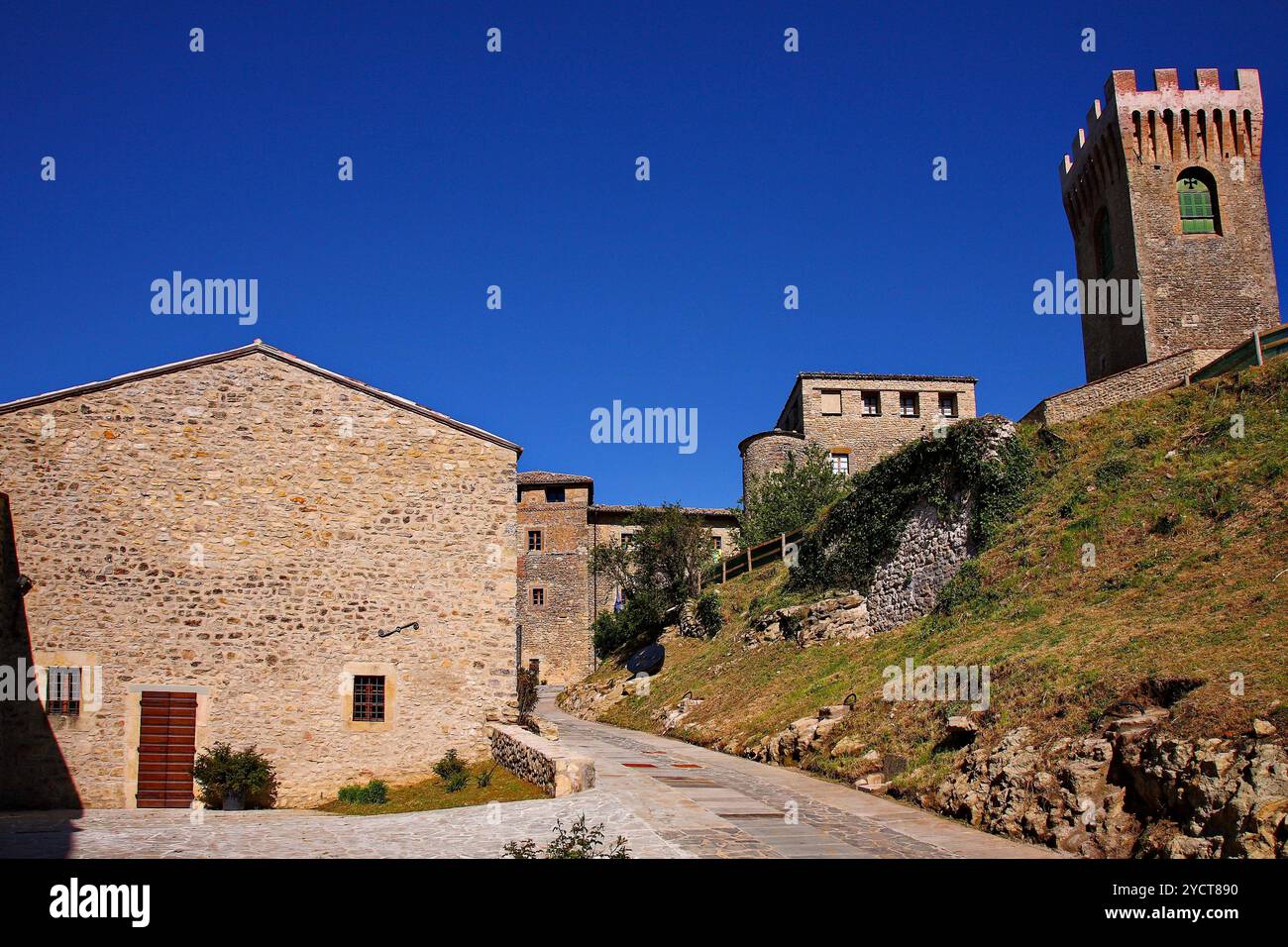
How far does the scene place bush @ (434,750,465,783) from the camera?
50.8ft

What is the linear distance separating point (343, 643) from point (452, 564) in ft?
7.53

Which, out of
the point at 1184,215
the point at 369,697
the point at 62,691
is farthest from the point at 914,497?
the point at 1184,215

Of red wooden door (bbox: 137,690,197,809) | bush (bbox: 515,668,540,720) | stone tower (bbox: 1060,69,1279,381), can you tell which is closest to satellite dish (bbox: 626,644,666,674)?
bush (bbox: 515,668,540,720)

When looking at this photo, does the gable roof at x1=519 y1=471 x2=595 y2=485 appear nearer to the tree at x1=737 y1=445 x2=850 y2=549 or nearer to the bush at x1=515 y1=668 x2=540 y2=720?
the tree at x1=737 y1=445 x2=850 y2=549

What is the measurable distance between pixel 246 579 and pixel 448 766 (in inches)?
187

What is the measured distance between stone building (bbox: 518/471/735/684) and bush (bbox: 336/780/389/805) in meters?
30.1

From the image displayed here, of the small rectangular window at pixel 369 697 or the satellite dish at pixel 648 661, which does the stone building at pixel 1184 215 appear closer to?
the satellite dish at pixel 648 661

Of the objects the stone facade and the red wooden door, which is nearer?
the red wooden door

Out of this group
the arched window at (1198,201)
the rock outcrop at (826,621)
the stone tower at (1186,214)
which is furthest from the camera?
the arched window at (1198,201)

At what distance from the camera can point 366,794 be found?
1490 cm

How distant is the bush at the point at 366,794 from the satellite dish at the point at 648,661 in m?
15.8

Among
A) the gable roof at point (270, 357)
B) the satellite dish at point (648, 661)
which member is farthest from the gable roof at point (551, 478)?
the gable roof at point (270, 357)

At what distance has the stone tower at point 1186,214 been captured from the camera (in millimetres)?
33906
